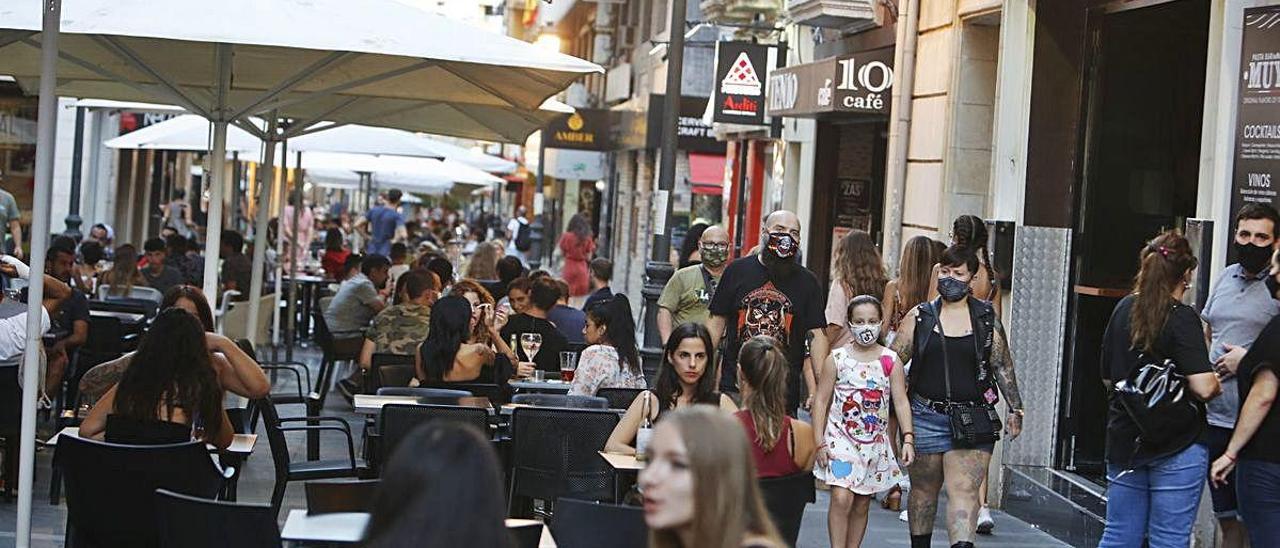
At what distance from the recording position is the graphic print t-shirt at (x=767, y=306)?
1076cm

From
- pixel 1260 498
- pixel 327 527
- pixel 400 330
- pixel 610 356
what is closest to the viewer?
pixel 327 527

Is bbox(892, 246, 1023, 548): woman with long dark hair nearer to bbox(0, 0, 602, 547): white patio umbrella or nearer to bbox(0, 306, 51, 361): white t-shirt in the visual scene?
bbox(0, 0, 602, 547): white patio umbrella

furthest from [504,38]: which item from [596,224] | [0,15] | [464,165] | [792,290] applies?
[596,224]

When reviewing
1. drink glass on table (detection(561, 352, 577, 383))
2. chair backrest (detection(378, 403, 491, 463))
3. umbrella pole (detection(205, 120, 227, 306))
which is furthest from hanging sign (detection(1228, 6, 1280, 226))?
umbrella pole (detection(205, 120, 227, 306))

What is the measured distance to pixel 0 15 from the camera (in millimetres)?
9203

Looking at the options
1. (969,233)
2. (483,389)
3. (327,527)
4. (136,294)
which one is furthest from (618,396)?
(136,294)

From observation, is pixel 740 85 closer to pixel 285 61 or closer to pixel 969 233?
pixel 285 61

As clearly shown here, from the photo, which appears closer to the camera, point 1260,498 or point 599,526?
point 599,526

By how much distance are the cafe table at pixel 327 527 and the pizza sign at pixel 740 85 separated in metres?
16.4

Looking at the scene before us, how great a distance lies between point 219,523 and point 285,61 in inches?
321

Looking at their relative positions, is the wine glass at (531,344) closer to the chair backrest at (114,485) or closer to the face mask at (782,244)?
the face mask at (782,244)

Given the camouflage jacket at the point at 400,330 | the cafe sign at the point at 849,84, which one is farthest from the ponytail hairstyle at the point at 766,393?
the cafe sign at the point at 849,84

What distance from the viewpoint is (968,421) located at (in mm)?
9156

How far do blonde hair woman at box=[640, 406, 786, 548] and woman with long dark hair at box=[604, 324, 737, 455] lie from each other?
165 inches
